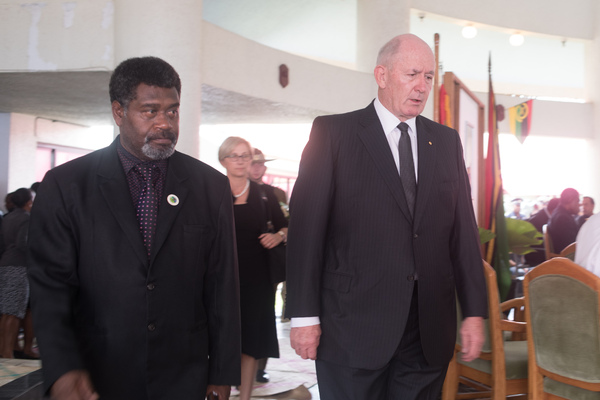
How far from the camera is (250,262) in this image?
3818mm

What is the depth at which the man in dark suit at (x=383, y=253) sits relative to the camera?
2.10 metres

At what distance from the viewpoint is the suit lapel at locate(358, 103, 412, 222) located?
212cm

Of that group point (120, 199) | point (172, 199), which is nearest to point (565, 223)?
point (172, 199)

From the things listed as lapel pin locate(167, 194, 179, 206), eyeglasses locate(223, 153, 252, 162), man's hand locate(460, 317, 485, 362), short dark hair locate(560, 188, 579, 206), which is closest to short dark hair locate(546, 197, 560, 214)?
short dark hair locate(560, 188, 579, 206)

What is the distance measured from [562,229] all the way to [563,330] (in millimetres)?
4853

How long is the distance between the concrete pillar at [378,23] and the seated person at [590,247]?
23.0 feet

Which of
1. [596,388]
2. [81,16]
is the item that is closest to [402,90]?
[596,388]

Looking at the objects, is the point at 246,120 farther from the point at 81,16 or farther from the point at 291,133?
the point at 291,133

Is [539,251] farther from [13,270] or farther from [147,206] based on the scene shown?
[147,206]

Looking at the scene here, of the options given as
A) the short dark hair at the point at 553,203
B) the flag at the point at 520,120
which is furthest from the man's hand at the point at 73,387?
the flag at the point at 520,120

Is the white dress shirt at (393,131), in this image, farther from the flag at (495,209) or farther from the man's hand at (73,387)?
the flag at (495,209)

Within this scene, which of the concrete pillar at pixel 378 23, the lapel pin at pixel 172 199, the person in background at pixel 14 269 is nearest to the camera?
the lapel pin at pixel 172 199

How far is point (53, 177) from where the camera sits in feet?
5.91

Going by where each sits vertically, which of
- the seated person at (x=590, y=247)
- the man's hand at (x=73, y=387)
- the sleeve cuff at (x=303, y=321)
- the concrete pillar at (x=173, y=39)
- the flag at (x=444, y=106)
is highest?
the concrete pillar at (x=173, y=39)
